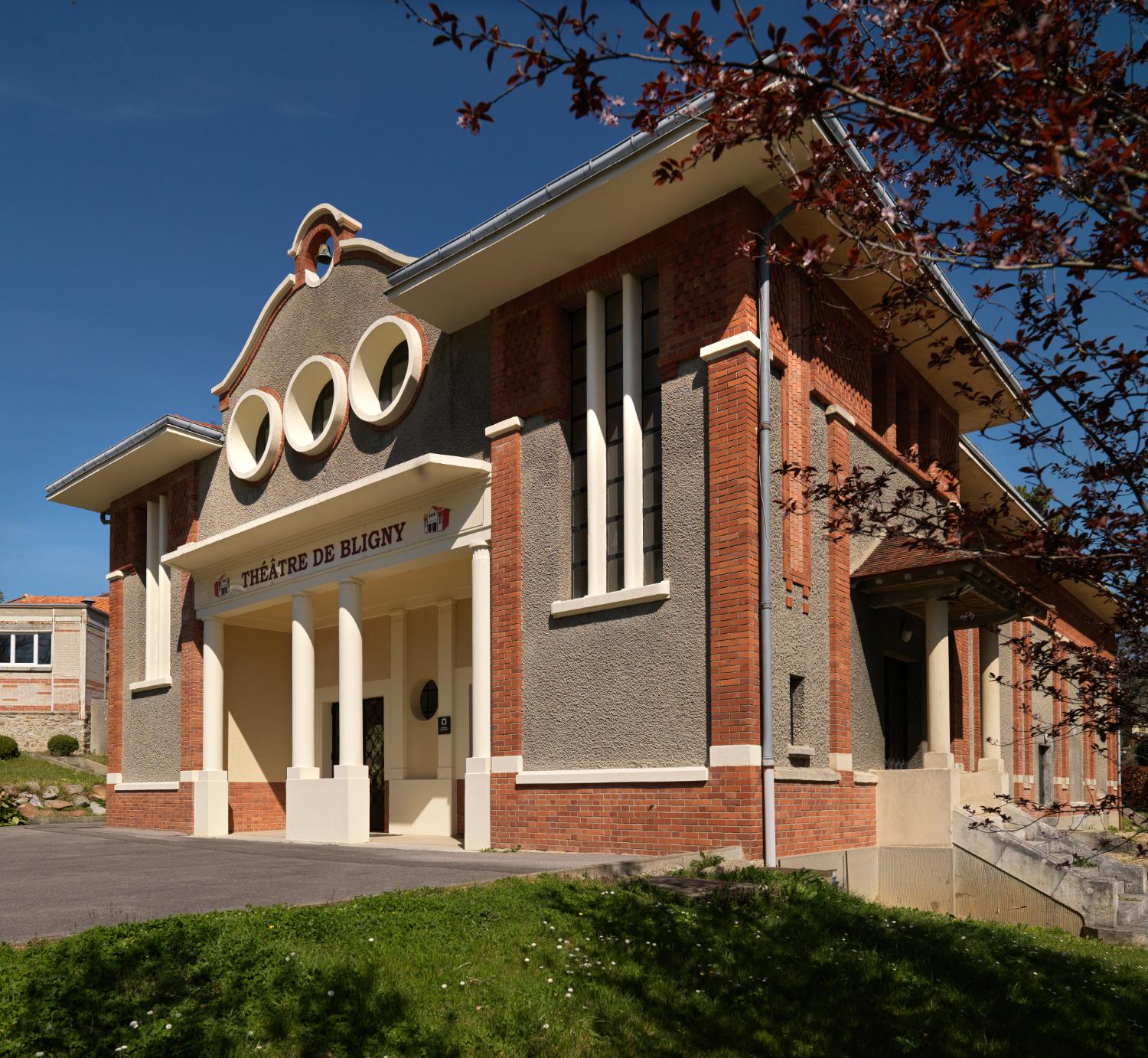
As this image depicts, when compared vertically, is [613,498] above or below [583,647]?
above

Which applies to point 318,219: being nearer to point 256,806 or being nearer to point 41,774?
point 256,806

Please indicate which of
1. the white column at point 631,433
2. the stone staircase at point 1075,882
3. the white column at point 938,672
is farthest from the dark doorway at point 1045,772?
the white column at point 631,433

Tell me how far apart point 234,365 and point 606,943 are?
16151mm

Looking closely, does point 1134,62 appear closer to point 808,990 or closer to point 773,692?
point 808,990

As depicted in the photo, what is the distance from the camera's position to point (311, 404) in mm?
19531

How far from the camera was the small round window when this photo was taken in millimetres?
20078

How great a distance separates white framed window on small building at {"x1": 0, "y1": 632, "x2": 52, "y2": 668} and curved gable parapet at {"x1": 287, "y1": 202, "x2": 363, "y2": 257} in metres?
34.4

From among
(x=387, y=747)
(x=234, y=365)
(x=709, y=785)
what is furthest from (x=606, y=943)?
(x=234, y=365)

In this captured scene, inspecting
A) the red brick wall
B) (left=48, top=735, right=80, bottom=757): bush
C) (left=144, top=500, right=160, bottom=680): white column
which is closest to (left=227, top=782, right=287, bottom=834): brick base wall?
(left=144, top=500, right=160, bottom=680): white column

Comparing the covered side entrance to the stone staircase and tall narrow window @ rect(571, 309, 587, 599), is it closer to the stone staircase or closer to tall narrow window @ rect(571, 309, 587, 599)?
tall narrow window @ rect(571, 309, 587, 599)

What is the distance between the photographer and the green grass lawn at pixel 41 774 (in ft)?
113

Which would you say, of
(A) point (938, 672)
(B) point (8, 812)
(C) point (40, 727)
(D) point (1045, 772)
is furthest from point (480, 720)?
(C) point (40, 727)

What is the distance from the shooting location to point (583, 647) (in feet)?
44.6

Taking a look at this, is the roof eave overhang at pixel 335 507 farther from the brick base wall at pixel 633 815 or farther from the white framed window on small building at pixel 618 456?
the brick base wall at pixel 633 815
